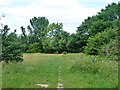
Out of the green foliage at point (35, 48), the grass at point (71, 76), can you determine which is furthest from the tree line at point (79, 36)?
the grass at point (71, 76)

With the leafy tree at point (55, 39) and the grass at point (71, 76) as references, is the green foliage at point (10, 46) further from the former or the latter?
the leafy tree at point (55, 39)

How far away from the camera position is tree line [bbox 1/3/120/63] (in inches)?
899

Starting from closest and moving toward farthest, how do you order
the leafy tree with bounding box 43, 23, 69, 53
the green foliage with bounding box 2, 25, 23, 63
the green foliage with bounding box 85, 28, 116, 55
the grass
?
the grass, the green foliage with bounding box 2, 25, 23, 63, the green foliage with bounding box 85, 28, 116, 55, the leafy tree with bounding box 43, 23, 69, 53

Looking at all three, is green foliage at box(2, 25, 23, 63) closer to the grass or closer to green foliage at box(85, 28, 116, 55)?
the grass

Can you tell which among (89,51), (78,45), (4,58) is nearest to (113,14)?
(89,51)

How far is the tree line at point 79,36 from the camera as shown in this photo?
74.9ft

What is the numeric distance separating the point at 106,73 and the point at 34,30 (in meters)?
47.8

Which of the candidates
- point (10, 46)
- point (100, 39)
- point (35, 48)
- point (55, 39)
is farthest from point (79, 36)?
point (10, 46)

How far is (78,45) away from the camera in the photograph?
155ft

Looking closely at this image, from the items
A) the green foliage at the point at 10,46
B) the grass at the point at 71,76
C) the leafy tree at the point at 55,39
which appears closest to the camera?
the grass at the point at 71,76

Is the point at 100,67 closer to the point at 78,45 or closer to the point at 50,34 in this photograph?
the point at 78,45

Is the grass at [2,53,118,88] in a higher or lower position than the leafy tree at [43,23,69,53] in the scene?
lower

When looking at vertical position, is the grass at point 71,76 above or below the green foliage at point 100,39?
below

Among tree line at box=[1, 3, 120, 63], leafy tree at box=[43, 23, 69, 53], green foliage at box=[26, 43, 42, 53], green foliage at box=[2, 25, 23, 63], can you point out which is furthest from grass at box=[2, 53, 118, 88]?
green foliage at box=[26, 43, 42, 53]
